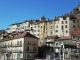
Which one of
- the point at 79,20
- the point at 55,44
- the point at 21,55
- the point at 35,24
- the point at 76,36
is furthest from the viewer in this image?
the point at 35,24

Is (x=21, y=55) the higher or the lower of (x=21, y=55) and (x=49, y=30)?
the lower

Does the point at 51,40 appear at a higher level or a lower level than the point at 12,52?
higher

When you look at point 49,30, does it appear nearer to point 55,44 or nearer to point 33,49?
point 55,44

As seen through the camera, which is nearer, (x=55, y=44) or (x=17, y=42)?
(x=17, y=42)

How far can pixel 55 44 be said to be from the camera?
192ft

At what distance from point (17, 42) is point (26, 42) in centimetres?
447

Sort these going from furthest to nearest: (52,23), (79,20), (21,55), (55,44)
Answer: (52,23)
(79,20)
(55,44)
(21,55)

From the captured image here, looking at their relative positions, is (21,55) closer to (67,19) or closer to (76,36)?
(76,36)

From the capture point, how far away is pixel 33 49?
180 ft

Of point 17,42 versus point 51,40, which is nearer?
point 17,42

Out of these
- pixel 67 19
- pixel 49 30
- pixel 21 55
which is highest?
pixel 67 19

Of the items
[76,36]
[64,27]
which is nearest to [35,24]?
[64,27]

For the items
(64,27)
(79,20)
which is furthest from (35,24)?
(79,20)

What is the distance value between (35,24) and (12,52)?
29558 mm
